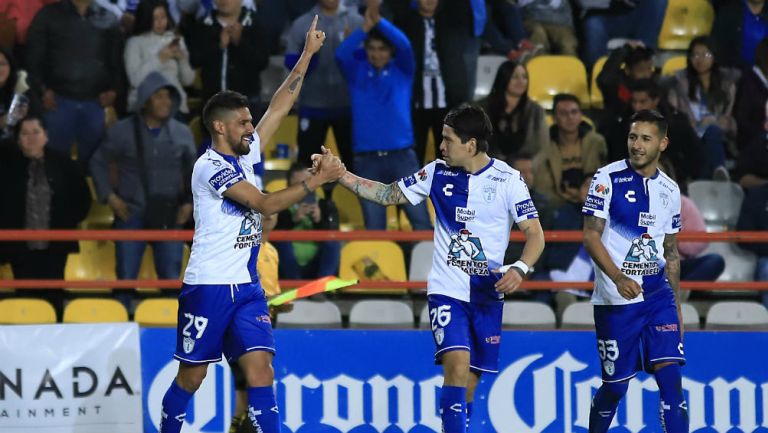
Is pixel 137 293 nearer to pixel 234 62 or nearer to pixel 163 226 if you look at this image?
pixel 163 226

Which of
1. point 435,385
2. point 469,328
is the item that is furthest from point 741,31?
point 469,328

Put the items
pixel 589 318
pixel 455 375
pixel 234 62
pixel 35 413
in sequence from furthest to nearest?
pixel 234 62, pixel 589 318, pixel 35 413, pixel 455 375

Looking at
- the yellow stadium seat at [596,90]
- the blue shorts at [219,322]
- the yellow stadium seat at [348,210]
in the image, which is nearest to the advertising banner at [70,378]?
the blue shorts at [219,322]

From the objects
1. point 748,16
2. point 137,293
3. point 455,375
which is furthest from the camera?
point 748,16

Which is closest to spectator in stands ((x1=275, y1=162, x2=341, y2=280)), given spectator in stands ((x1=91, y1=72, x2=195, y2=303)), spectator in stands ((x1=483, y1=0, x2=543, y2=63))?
spectator in stands ((x1=91, y1=72, x2=195, y2=303))

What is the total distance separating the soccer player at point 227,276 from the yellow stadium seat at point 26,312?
131 inches

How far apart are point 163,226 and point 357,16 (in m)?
2.68

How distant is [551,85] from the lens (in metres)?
13.3

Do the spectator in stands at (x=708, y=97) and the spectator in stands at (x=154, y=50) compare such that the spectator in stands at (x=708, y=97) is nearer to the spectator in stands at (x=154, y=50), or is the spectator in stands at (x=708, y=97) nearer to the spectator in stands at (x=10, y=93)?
the spectator in stands at (x=154, y=50)

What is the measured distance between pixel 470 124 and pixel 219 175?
146 cm

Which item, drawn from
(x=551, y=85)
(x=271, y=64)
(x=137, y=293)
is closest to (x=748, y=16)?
(x=551, y=85)

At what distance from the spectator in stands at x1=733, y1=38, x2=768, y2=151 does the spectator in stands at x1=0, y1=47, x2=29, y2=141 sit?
645 centimetres

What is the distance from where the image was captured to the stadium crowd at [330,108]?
36.9 ft

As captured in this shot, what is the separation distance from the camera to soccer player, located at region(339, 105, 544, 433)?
25.6 feet
